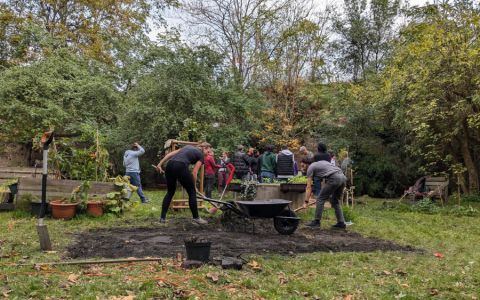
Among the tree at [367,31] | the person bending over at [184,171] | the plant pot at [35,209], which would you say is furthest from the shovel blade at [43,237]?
the tree at [367,31]

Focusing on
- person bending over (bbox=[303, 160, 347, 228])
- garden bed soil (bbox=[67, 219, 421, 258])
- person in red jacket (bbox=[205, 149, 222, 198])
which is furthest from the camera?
person in red jacket (bbox=[205, 149, 222, 198])

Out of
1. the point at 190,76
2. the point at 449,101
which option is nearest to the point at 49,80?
the point at 190,76

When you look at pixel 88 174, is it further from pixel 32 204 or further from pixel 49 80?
pixel 49 80

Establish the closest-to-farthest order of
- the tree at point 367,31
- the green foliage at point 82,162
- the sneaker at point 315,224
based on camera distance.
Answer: the sneaker at point 315,224
the green foliage at point 82,162
the tree at point 367,31

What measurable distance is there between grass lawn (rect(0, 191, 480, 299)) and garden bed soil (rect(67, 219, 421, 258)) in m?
0.34

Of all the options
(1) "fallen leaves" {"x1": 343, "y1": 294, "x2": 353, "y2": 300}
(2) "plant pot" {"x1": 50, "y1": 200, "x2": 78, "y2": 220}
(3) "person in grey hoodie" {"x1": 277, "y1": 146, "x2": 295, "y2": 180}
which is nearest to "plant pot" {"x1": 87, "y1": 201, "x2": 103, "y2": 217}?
(2) "plant pot" {"x1": 50, "y1": 200, "x2": 78, "y2": 220}

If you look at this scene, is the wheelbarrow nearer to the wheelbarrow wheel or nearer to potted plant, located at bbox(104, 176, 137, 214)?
the wheelbarrow wheel

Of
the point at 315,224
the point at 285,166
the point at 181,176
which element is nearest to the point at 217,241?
the point at 181,176

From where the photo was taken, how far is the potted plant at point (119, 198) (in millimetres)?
8750

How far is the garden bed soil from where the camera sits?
559cm

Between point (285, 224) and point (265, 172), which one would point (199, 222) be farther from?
point (265, 172)

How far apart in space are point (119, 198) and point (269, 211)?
11.3 feet

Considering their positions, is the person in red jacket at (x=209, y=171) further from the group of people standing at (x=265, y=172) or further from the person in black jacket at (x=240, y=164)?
the person in black jacket at (x=240, y=164)

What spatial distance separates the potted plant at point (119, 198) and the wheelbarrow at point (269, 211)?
8.18 ft
